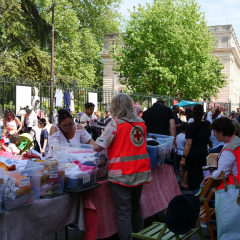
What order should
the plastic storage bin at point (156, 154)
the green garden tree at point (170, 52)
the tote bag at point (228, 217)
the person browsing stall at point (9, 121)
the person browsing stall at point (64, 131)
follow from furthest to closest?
1. the green garden tree at point (170, 52)
2. the person browsing stall at point (9, 121)
3. the plastic storage bin at point (156, 154)
4. the person browsing stall at point (64, 131)
5. the tote bag at point (228, 217)

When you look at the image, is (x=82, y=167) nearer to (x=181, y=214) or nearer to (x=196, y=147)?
(x=181, y=214)

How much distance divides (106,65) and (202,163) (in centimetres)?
3868

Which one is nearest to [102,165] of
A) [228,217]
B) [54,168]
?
[54,168]

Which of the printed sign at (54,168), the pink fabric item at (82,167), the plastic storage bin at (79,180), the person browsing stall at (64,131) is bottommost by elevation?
the plastic storage bin at (79,180)

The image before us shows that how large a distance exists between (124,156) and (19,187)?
4.11 feet

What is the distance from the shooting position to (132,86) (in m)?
26.4

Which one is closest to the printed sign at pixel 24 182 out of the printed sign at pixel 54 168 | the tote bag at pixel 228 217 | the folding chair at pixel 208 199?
the printed sign at pixel 54 168

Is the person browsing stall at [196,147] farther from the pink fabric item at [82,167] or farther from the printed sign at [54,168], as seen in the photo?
the printed sign at [54,168]

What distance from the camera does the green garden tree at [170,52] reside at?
78.6ft

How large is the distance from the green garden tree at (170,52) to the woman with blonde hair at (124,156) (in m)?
20.9

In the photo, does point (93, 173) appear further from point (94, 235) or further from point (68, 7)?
point (68, 7)

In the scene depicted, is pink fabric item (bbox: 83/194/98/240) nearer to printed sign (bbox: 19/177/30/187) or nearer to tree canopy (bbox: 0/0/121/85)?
printed sign (bbox: 19/177/30/187)

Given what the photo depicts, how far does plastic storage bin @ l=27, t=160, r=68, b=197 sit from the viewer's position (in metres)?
2.72

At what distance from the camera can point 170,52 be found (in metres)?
24.4
